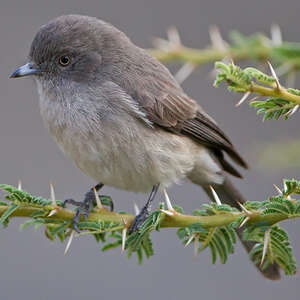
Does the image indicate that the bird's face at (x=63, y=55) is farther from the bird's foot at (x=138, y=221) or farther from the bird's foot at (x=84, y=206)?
the bird's foot at (x=138, y=221)

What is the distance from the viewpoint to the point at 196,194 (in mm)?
7777

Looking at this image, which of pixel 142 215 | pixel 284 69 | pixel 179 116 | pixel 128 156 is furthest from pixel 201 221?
pixel 179 116

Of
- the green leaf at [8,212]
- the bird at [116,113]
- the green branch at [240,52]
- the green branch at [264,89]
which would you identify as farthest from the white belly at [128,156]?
the green branch at [264,89]

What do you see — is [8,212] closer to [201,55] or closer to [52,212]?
[52,212]

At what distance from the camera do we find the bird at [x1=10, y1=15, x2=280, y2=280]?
4.32 meters

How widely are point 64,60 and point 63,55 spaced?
0.04 metres

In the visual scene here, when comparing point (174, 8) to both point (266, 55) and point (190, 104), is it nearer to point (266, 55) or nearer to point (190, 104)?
point (190, 104)

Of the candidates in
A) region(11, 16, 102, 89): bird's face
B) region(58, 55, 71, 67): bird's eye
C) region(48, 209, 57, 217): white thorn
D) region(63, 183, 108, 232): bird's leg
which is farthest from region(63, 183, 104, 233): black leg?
region(58, 55, 71, 67): bird's eye

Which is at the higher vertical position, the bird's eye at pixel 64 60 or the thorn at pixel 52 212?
the bird's eye at pixel 64 60

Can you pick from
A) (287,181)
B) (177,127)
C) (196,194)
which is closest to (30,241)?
(196,194)

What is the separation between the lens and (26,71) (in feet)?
15.4

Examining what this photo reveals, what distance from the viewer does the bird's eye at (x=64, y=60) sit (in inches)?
185

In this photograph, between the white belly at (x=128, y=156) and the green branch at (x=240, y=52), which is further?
the white belly at (x=128, y=156)

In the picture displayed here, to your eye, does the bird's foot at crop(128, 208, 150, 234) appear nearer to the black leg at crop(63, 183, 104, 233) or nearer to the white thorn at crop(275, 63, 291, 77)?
the black leg at crop(63, 183, 104, 233)
